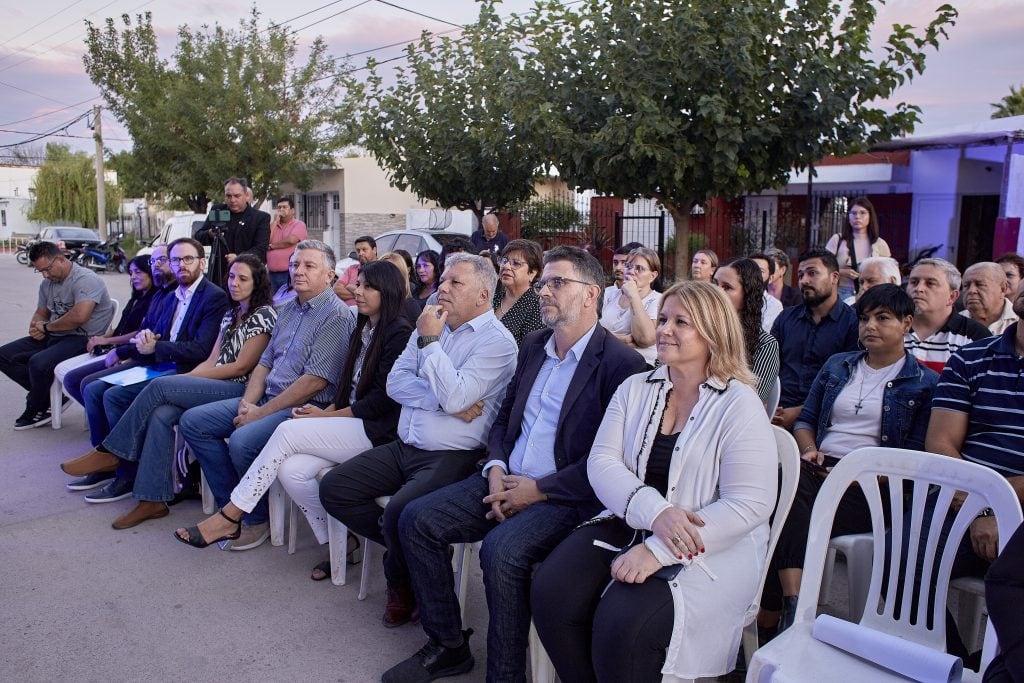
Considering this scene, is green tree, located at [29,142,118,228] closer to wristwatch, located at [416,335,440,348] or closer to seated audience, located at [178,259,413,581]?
seated audience, located at [178,259,413,581]

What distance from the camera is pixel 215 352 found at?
523 cm

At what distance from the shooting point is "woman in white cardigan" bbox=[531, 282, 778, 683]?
2340mm

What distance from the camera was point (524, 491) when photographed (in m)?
3.05

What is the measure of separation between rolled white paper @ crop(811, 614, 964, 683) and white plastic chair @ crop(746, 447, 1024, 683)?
0.10ft

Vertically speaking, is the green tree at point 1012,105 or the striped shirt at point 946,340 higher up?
the green tree at point 1012,105

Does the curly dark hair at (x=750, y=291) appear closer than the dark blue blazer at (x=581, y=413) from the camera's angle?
No

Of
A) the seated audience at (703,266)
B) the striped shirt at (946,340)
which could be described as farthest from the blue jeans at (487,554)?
the seated audience at (703,266)

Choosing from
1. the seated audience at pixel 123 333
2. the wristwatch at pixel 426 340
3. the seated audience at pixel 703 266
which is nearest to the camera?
the wristwatch at pixel 426 340

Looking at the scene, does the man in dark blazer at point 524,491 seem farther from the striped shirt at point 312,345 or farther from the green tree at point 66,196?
the green tree at point 66,196

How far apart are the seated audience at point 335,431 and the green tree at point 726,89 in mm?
4846

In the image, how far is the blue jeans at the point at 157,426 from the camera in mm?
4645

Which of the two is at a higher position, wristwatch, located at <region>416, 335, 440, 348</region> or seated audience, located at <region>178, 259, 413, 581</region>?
wristwatch, located at <region>416, 335, 440, 348</region>

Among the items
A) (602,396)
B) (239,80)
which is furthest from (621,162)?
(239,80)

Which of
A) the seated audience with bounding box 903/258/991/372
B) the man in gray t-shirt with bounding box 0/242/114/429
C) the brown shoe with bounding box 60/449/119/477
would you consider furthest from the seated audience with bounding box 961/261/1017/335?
the man in gray t-shirt with bounding box 0/242/114/429
